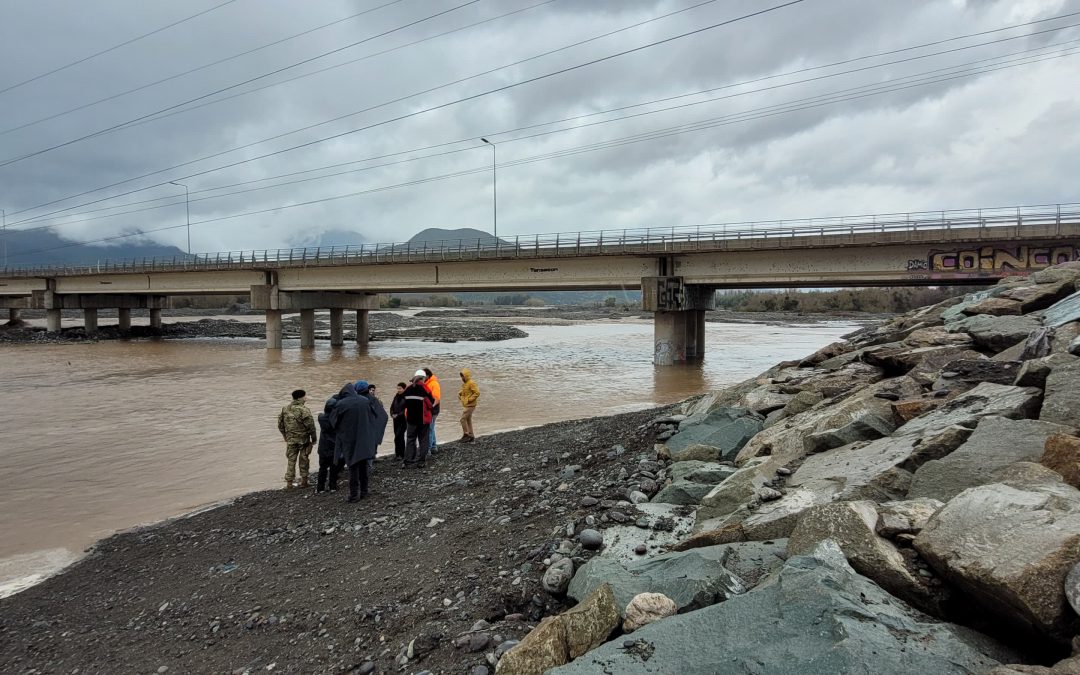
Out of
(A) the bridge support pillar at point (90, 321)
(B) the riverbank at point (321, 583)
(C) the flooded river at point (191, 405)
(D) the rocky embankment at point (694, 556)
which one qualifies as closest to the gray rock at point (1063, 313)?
(D) the rocky embankment at point (694, 556)

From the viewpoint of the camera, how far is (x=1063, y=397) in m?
4.76

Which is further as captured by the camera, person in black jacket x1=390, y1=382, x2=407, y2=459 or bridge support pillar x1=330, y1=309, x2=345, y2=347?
bridge support pillar x1=330, y1=309, x2=345, y2=347

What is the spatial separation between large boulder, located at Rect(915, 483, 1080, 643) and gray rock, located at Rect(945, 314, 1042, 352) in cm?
592

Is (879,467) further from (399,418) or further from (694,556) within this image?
(399,418)

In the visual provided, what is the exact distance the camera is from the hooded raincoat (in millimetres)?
9180

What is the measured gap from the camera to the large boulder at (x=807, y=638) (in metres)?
2.77

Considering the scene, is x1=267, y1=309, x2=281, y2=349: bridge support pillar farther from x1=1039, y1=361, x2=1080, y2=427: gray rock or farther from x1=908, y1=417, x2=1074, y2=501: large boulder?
x1=1039, y1=361, x2=1080, y2=427: gray rock

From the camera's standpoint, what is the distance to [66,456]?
47.1ft

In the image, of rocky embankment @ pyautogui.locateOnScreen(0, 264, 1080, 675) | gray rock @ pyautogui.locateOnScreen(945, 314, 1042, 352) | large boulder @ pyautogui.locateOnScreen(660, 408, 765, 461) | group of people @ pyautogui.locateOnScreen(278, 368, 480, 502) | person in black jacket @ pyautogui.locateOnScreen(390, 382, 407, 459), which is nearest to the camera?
rocky embankment @ pyautogui.locateOnScreen(0, 264, 1080, 675)

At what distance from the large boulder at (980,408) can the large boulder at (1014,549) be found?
1.81 meters

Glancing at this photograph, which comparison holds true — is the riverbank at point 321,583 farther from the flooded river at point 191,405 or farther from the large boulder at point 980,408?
the large boulder at point 980,408

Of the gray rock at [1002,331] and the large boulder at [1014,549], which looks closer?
the large boulder at [1014,549]

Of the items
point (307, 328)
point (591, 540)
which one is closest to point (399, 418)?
point (591, 540)

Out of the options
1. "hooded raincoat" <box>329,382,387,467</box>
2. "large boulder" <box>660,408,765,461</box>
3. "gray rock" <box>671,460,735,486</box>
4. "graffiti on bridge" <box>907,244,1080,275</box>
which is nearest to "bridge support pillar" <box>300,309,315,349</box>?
"hooded raincoat" <box>329,382,387,467</box>
